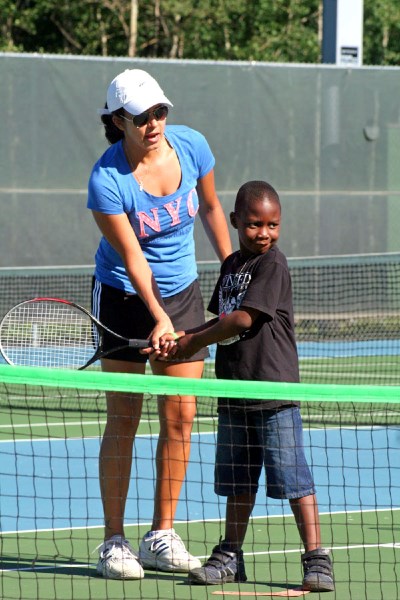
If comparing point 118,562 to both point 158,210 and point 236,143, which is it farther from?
point 236,143

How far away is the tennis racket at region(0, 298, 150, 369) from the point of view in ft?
18.0

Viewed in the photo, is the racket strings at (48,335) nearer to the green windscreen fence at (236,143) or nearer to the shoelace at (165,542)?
the shoelace at (165,542)

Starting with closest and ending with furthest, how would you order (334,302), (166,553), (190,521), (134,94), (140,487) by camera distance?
1. (134,94)
2. (166,553)
3. (190,521)
4. (140,487)
5. (334,302)

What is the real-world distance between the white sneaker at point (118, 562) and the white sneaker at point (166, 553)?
0.35 feet


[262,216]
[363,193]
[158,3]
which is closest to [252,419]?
[262,216]

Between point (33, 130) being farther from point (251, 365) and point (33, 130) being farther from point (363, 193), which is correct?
point (251, 365)

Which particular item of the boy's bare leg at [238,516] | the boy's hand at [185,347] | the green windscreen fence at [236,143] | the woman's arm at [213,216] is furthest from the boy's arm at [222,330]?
the green windscreen fence at [236,143]

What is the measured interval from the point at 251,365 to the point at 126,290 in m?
0.69

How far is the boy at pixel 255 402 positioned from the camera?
187 inches

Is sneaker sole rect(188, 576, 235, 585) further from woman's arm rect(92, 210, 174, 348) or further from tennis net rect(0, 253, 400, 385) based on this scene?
tennis net rect(0, 253, 400, 385)

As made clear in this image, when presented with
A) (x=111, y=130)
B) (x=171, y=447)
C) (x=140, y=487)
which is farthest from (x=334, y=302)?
(x=171, y=447)

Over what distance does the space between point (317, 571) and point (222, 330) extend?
3.18 feet

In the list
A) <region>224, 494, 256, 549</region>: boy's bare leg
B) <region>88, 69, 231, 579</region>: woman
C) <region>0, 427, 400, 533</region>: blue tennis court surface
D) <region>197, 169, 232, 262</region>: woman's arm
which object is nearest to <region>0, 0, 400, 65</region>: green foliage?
<region>0, 427, 400, 533</region>: blue tennis court surface

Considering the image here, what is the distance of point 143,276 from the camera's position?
495 centimetres
